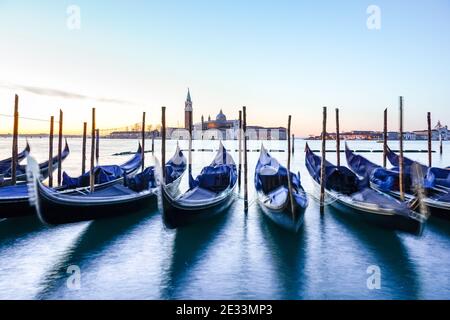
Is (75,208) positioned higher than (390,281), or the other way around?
(75,208)

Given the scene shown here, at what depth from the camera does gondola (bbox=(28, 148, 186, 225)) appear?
774 centimetres

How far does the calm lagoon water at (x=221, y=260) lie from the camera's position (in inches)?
244

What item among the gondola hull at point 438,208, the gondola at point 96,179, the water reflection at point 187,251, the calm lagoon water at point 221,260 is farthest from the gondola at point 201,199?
the gondola hull at point 438,208

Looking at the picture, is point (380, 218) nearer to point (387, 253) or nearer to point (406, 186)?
point (387, 253)

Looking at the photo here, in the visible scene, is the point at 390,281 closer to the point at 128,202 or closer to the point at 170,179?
the point at 128,202

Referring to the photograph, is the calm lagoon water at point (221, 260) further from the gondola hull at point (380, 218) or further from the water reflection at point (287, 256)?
the gondola hull at point (380, 218)

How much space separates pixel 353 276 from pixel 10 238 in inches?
324

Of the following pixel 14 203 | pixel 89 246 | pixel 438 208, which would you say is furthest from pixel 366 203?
pixel 14 203

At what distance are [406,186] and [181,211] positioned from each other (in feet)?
29.4

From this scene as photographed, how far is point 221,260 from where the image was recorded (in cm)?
771

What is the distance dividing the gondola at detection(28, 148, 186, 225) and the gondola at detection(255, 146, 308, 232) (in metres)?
3.99
